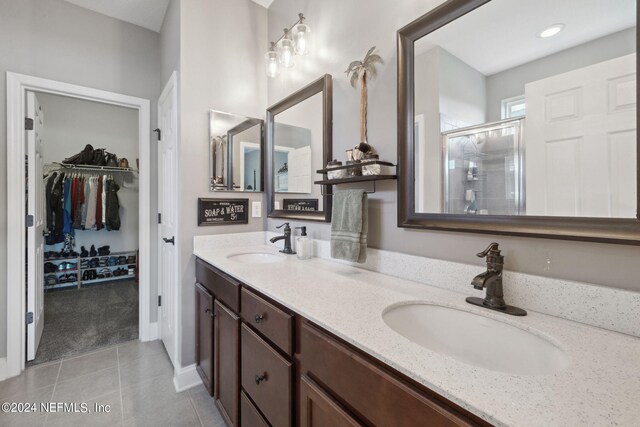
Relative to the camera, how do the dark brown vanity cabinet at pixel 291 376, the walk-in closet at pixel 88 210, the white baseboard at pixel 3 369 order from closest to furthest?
the dark brown vanity cabinet at pixel 291 376
the white baseboard at pixel 3 369
the walk-in closet at pixel 88 210

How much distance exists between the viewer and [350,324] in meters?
0.76

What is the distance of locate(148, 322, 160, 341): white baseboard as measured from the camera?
2.54 m

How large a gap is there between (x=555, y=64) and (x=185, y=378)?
246 cm

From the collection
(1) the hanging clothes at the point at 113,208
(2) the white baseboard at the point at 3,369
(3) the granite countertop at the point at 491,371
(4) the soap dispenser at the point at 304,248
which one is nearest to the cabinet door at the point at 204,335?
(4) the soap dispenser at the point at 304,248

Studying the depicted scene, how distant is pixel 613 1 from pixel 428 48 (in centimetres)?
54

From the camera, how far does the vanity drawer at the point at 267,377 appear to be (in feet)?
3.11

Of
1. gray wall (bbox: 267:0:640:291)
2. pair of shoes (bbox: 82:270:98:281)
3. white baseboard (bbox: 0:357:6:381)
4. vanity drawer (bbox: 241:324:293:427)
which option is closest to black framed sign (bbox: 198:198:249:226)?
gray wall (bbox: 267:0:640:291)

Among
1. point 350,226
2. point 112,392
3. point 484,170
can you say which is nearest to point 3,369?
point 112,392


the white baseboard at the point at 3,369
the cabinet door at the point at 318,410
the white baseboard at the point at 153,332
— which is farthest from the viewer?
the white baseboard at the point at 153,332

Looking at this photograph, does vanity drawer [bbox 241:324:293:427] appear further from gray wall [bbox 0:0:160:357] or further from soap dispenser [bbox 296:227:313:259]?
gray wall [bbox 0:0:160:357]

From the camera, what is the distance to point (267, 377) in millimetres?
1056

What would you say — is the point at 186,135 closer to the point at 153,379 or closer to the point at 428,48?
the point at 428,48

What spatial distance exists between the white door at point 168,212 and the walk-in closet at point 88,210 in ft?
3.26

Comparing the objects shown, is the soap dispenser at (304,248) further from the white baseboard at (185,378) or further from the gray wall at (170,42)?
the gray wall at (170,42)
